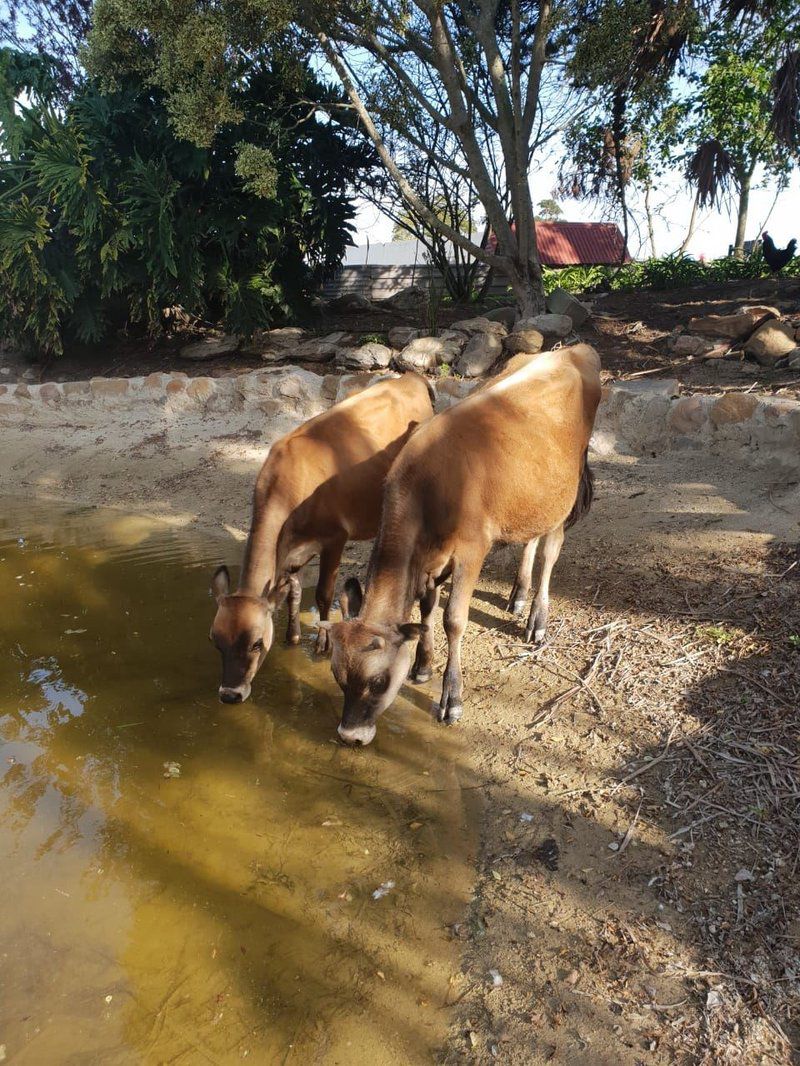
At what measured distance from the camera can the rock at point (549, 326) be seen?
994cm

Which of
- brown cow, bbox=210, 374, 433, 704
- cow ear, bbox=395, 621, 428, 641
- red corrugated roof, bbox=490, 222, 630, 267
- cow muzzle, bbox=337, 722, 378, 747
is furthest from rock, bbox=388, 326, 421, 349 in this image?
red corrugated roof, bbox=490, 222, 630, 267

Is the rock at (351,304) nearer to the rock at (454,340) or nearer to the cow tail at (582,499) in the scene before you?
the rock at (454,340)

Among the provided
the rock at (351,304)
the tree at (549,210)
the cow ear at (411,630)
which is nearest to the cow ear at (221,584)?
the cow ear at (411,630)

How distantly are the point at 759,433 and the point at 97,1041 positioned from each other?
275 inches

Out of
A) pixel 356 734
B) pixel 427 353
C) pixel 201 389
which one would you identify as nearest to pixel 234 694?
pixel 356 734

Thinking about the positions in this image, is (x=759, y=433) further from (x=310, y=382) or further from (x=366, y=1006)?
(x=366, y=1006)

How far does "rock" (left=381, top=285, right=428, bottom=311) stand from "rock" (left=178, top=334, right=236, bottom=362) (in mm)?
3364

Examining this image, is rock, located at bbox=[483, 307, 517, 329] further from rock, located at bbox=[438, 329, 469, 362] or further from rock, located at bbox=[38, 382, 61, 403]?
rock, located at bbox=[38, 382, 61, 403]

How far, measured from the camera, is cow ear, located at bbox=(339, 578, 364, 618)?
4027 mm

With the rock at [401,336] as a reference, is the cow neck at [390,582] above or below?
below

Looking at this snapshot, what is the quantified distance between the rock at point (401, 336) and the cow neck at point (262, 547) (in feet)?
22.6

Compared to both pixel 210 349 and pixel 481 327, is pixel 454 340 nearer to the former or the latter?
pixel 481 327

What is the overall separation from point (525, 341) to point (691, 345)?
2.16 m

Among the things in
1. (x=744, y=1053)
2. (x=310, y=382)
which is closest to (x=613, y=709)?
(x=744, y=1053)
